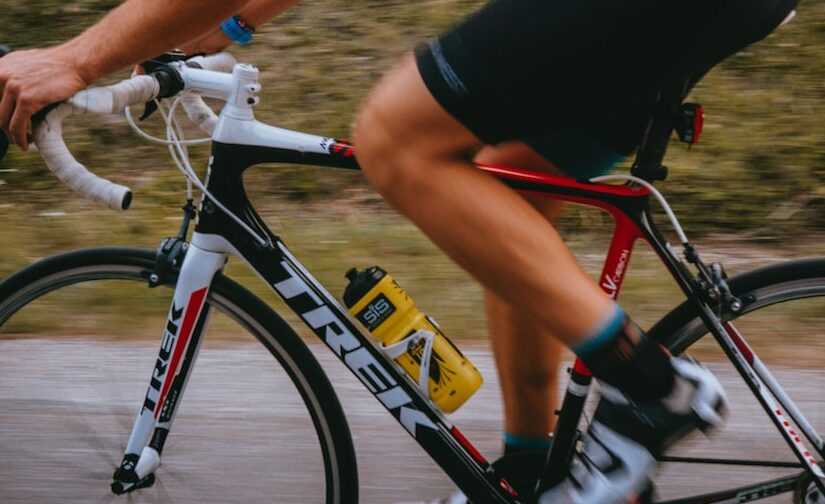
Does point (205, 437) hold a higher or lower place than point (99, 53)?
lower

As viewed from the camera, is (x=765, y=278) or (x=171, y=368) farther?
(x=171, y=368)

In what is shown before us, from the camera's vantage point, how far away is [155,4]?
1863mm

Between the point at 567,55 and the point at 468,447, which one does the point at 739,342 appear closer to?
the point at 468,447

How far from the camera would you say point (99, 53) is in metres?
1.91

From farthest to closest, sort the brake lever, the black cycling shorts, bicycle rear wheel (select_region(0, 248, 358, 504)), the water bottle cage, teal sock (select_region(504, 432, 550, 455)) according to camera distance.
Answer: teal sock (select_region(504, 432, 550, 455))
bicycle rear wheel (select_region(0, 248, 358, 504))
the water bottle cage
the brake lever
the black cycling shorts

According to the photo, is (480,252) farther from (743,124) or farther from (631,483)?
(743,124)

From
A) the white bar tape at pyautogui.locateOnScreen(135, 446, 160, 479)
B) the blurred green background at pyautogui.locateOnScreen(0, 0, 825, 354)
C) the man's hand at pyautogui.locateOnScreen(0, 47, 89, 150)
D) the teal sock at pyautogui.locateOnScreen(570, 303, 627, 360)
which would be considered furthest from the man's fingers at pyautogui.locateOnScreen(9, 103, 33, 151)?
the blurred green background at pyautogui.locateOnScreen(0, 0, 825, 354)

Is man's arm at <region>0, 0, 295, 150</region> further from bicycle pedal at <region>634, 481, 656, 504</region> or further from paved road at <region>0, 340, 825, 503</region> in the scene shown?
bicycle pedal at <region>634, 481, 656, 504</region>

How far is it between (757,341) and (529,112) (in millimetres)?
1271

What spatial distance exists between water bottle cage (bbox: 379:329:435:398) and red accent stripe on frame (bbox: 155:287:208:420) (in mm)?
392

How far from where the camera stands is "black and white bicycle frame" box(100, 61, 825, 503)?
2.11 m

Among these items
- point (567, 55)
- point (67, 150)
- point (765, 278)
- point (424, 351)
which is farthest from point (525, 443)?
point (67, 150)

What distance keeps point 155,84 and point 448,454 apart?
3.08 ft

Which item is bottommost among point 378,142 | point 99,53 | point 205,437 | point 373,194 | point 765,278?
point 373,194
